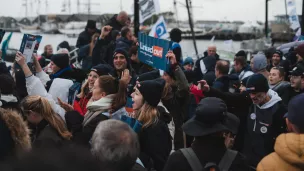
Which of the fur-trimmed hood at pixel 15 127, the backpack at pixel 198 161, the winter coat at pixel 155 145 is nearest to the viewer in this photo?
the backpack at pixel 198 161

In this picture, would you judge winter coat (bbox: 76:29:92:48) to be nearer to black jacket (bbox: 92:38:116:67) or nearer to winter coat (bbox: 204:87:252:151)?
black jacket (bbox: 92:38:116:67)

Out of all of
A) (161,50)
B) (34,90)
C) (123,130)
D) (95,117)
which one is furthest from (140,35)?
(123,130)

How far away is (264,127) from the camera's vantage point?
5.11 metres

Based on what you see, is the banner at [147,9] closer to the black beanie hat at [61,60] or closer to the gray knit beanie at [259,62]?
the gray knit beanie at [259,62]

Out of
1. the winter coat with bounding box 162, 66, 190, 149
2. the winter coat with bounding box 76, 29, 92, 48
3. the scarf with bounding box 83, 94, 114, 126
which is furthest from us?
the winter coat with bounding box 76, 29, 92, 48

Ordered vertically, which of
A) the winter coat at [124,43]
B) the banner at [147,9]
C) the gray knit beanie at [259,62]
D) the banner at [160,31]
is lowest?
the gray knit beanie at [259,62]

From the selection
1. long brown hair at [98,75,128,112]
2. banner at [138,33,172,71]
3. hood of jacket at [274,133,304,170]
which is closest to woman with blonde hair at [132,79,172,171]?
long brown hair at [98,75,128,112]

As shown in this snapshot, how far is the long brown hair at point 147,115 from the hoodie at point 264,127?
1203 mm

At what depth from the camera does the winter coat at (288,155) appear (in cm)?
287

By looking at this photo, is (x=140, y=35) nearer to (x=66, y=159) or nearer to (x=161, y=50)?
(x=161, y=50)

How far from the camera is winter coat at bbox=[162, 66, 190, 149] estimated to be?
5.98 m

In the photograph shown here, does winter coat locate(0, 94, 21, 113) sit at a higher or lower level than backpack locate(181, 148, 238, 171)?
higher

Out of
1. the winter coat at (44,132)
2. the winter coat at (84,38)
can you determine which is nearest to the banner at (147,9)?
the winter coat at (84,38)

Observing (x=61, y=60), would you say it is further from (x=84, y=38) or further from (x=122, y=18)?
(x=84, y=38)
